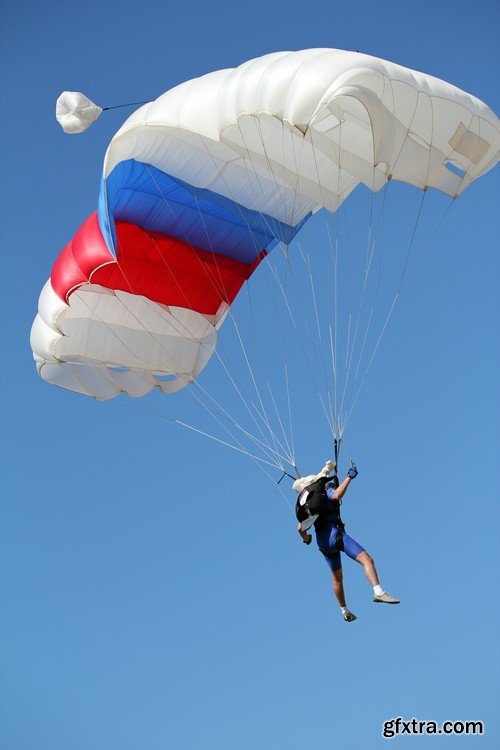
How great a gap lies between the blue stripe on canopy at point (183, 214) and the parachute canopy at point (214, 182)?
17 millimetres

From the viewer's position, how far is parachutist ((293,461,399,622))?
11.4 m

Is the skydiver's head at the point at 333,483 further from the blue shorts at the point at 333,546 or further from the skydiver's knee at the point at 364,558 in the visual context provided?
the skydiver's knee at the point at 364,558

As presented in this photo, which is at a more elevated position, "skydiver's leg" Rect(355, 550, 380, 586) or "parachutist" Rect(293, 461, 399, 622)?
"parachutist" Rect(293, 461, 399, 622)

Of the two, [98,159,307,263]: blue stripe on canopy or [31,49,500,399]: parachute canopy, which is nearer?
[31,49,500,399]: parachute canopy

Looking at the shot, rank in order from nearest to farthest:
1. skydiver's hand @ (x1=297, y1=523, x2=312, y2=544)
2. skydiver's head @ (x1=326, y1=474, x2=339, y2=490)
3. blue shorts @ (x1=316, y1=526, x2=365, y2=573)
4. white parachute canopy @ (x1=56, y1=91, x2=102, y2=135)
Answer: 1. blue shorts @ (x1=316, y1=526, x2=365, y2=573)
2. skydiver's hand @ (x1=297, y1=523, x2=312, y2=544)
3. skydiver's head @ (x1=326, y1=474, x2=339, y2=490)
4. white parachute canopy @ (x1=56, y1=91, x2=102, y2=135)

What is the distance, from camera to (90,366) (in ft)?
48.4

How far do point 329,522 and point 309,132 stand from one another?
3810 mm

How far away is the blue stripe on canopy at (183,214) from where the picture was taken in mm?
13250

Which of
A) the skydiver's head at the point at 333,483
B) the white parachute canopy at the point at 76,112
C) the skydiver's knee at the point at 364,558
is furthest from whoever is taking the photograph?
the white parachute canopy at the point at 76,112

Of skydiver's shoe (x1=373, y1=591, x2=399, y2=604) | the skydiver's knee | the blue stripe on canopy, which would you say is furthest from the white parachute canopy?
skydiver's shoe (x1=373, y1=591, x2=399, y2=604)

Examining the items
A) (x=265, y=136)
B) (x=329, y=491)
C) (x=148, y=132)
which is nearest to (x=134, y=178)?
(x=148, y=132)

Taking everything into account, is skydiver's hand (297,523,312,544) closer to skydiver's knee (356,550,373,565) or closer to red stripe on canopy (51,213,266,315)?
skydiver's knee (356,550,373,565)

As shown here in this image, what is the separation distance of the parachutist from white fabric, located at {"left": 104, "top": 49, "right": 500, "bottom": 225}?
2.97 meters

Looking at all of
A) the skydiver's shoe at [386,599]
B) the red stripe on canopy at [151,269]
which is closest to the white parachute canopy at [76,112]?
the red stripe on canopy at [151,269]
